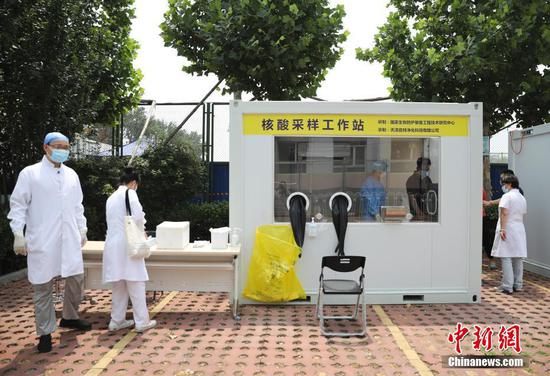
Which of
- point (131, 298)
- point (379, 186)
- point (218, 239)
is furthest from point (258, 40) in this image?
point (131, 298)

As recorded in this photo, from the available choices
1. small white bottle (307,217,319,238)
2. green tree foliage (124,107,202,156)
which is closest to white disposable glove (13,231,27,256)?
small white bottle (307,217,319,238)

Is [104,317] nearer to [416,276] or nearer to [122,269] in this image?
[122,269]

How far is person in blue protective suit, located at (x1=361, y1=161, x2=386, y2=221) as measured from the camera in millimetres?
5793

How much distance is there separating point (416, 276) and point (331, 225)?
4.08 feet

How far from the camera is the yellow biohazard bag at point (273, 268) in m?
5.40

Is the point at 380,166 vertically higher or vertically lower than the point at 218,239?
higher

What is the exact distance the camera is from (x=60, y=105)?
7598mm

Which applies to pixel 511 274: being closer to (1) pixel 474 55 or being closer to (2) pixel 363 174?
(2) pixel 363 174

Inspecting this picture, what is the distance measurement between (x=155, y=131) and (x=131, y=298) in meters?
6.13

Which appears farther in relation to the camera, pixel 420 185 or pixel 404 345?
pixel 420 185

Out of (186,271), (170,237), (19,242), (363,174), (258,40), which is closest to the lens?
(19,242)

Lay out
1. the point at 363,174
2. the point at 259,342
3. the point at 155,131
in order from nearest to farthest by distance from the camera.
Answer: the point at 259,342 → the point at 363,174 → the point at 155,131

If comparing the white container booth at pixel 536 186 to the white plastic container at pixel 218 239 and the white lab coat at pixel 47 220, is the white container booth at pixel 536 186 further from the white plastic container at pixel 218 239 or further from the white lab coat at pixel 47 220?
the white lab coat at pixel 47 220

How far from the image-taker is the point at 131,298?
4.72 meters
